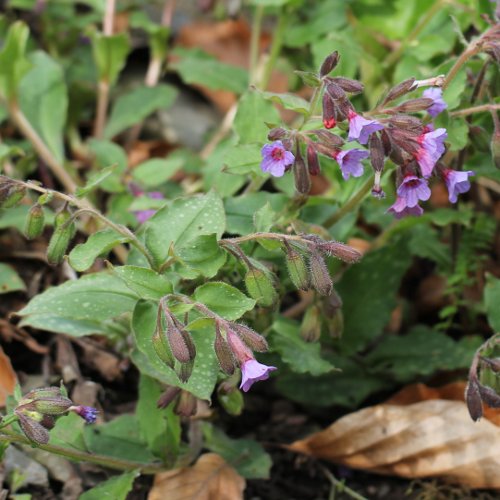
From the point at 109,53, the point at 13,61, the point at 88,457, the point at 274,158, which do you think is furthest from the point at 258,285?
the point at 109,53

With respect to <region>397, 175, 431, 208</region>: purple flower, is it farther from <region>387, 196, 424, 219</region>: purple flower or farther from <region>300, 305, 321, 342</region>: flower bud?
<region>300, 305, 321, 342</region>: flower bud

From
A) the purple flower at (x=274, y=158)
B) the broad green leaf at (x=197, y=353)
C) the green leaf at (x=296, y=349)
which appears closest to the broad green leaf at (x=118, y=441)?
the broad green leaf at (x=197, y=353)

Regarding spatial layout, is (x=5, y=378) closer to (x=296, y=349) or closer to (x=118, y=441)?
(x=118, y=441)

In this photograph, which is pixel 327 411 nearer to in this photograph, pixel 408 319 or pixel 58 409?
pixel 408 319

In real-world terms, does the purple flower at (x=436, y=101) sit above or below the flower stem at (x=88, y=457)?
above

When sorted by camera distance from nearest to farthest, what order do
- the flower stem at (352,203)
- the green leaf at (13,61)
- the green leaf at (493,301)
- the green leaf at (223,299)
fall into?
the green leaf at (223,299) < the flower stem at (352,203) < the green leaf at (493,301) < the green leaf at (13,61)

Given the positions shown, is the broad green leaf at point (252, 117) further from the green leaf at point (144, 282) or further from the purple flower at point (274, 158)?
the green leaf at point (144, 282)

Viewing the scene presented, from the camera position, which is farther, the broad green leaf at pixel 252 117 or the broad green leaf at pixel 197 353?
the broad green leaf at pixel 252 117

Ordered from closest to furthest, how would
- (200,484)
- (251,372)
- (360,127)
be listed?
(251,372)
(360,127)
(200,484)
